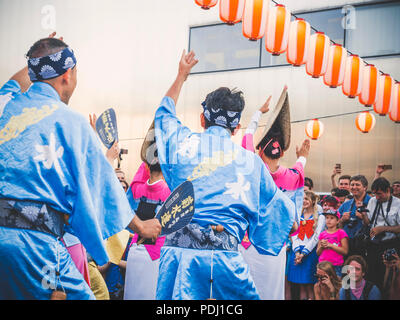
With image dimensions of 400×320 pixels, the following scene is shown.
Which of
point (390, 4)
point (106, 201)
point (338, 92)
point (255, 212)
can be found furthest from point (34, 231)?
point (338, 92)

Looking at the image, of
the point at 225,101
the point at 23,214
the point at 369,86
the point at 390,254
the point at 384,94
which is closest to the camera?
the point at 23,214

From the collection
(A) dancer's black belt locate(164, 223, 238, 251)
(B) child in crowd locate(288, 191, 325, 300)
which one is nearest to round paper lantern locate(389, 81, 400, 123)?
(B) child in crowd locate(288, 191, 325, 300)

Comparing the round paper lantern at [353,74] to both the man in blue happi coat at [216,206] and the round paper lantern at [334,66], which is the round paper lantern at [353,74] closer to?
the round paper lantern at [334,66]

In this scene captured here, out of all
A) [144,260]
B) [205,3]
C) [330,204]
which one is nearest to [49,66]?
[144,260]

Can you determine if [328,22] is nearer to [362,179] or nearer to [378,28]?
[378,28]

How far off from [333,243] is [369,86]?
2.06m

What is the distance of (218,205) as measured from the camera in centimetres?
235

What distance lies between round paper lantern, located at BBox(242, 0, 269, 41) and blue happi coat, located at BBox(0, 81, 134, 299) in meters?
3.07

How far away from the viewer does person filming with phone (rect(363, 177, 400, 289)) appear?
13.9 ft

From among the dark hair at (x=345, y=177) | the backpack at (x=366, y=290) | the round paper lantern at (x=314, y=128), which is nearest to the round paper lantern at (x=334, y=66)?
the round paper lantern at (x=314, y=128)

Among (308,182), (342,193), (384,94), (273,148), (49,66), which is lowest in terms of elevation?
(342,193)

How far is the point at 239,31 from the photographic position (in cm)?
509

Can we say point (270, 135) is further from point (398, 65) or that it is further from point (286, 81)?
point (398, 65)

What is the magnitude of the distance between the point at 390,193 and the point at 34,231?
3438 mm
